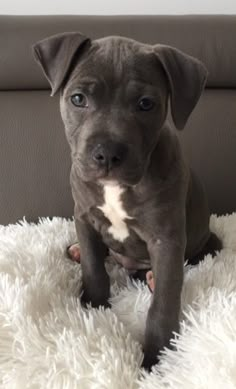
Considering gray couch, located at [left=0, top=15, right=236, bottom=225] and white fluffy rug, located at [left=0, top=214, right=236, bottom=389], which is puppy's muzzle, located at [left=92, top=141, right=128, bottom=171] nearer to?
white fluffy rug, located at [left=0, top=214, right=236, bottom=389]

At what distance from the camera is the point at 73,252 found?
1729 millimetres

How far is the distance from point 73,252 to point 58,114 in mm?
631

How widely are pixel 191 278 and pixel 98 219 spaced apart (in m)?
0.33

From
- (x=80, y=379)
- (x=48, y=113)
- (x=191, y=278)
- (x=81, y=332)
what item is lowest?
(x=80, y=379)

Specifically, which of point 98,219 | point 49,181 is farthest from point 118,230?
point 49,181

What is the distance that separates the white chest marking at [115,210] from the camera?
4.48ft

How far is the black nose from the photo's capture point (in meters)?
1.15

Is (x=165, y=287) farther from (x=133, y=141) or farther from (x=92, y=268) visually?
(x=133, y=141)

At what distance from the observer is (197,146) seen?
6.94ft

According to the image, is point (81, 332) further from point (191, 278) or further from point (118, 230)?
point (191, 278)
